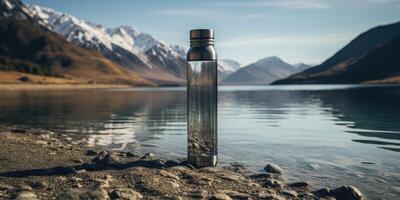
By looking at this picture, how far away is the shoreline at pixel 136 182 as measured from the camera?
8.61 m

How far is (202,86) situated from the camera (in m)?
11.4

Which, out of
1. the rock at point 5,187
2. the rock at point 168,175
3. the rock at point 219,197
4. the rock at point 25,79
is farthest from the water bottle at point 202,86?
the rock at point 25,79

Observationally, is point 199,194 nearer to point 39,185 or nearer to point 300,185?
point 300,185

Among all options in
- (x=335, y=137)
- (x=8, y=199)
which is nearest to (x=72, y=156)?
(x=8, y=199)

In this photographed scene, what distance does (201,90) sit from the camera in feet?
37.4

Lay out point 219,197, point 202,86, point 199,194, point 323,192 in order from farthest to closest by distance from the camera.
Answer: point 202,86, point 323,192, point 199,194, point 219,197

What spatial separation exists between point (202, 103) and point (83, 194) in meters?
4.48

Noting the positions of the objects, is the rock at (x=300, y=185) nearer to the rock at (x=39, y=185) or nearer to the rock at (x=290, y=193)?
the rock at (x=290, y=193)

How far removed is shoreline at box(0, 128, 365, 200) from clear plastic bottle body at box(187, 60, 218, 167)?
34.9 inches

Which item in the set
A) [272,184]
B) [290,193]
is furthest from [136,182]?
[290,193]

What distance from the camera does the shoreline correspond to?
8.61 metres

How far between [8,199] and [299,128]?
20953 mm

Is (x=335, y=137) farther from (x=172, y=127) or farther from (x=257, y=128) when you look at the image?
(x=172, y=127)

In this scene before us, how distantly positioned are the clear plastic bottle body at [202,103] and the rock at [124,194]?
11.1 feet
